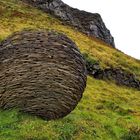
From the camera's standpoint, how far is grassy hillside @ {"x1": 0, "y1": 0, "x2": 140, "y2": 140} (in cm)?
2145

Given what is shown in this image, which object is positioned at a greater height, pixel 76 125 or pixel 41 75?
pixel 41 75

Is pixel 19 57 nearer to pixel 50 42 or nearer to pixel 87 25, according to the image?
pixel 50 42

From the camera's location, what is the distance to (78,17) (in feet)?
305

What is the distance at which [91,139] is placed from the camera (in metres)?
23.0

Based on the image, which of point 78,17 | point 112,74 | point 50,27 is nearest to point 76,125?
point 112,74

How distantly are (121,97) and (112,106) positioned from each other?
8115 millimetres

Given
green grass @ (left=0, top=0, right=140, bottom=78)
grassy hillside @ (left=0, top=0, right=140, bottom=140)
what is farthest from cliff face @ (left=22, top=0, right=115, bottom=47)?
grassy hillside @ (left=0, top=0, right=140, bottom=140)

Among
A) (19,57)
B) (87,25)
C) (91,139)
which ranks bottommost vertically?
(87,25)

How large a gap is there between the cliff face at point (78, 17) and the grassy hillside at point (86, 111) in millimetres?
3956

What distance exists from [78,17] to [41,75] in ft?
231

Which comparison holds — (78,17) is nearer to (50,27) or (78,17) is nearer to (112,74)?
(50,27)

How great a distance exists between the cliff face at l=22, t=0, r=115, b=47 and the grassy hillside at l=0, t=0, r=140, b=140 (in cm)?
396

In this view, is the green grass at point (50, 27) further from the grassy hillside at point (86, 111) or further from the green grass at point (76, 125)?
the green grass at point (76, 125)

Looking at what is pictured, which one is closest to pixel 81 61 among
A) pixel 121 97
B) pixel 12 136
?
pixel 12 136
